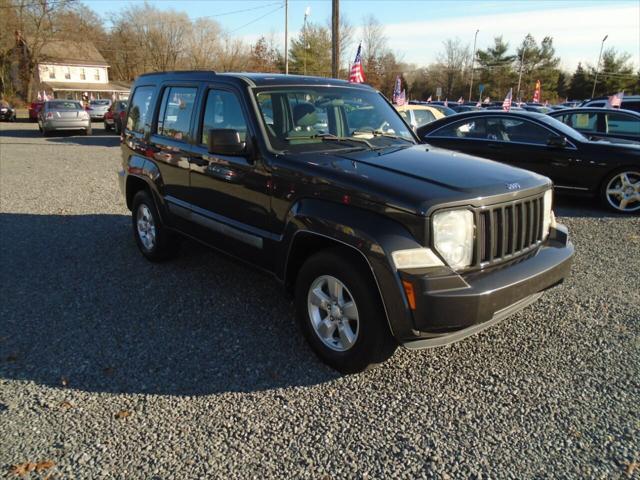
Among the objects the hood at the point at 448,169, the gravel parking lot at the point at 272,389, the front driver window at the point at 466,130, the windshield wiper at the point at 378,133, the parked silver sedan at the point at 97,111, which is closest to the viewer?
the gravel parking lot at the point at 272,389

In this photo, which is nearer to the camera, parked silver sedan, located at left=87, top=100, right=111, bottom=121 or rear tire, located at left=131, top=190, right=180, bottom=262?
rear tire, located at left=131, top=190, right=180, bottom=262

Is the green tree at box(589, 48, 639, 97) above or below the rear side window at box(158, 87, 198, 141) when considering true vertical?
above

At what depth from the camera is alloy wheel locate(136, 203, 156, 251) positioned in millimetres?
5436

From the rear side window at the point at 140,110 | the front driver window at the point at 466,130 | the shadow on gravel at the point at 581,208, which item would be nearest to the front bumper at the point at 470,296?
the rear side window at the point at 140,110

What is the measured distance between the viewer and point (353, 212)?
10.0 ft

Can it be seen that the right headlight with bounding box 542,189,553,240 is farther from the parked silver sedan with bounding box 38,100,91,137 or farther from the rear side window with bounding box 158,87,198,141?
the parked silver sedan with bounding box 38,100,91,137

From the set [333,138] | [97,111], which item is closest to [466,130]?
[333,138]

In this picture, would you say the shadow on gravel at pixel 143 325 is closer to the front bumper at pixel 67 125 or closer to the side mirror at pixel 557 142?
the side mirror at pixel 557 142

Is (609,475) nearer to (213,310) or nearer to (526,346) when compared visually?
(526,346)

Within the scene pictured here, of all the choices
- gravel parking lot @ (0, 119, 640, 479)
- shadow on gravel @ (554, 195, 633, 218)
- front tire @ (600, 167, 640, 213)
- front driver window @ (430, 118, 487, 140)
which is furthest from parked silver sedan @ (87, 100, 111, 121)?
front tire @ (600, 167, 640, 213)

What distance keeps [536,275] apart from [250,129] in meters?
2.33

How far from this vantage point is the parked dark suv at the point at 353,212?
2.82 metres

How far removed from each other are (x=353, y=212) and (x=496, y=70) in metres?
77.8

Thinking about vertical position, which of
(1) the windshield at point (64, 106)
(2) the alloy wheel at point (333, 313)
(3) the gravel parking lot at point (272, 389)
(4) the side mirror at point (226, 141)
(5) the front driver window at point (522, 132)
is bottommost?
(3) the gravel parking lot at point (272, 389)
